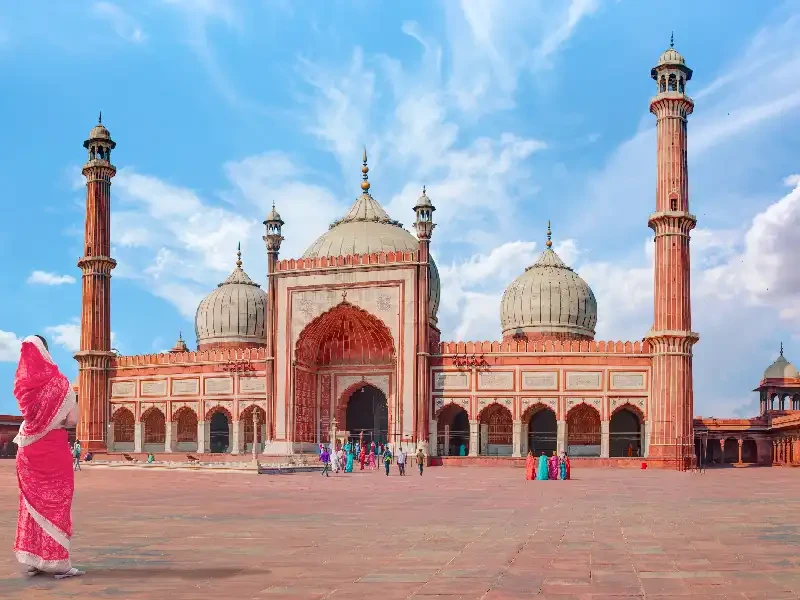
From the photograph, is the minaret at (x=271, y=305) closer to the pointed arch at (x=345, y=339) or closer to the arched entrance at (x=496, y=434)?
the pointed arch at (x=345, y=339)

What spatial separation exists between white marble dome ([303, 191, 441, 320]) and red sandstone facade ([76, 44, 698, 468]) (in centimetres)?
9

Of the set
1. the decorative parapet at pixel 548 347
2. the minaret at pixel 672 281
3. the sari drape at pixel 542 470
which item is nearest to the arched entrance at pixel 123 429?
the decorative parapet at pixel 548 347

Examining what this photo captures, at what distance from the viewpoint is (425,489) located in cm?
1848

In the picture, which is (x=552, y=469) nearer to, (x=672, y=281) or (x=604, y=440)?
(x=604, y=440)

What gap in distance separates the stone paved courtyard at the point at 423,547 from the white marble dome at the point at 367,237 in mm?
24903

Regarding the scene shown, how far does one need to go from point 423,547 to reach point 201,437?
105ft

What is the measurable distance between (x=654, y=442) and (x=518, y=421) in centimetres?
480

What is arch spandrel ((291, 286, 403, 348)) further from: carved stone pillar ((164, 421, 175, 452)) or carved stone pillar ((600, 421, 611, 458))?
carved stone pillar ((600, 421, 611, 458))

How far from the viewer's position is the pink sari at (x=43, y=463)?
6863 millimetres

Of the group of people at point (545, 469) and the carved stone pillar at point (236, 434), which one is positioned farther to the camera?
the carved stone pillar at point (236, 434)

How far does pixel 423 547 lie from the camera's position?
28.1ft

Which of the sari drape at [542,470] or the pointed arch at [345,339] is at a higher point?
the pointed arch at [345,339]

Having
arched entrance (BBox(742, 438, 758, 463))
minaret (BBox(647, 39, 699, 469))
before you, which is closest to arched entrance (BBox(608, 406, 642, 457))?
minaret (BBox(647, 39, 699, 469))

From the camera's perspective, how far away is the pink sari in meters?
6.86
